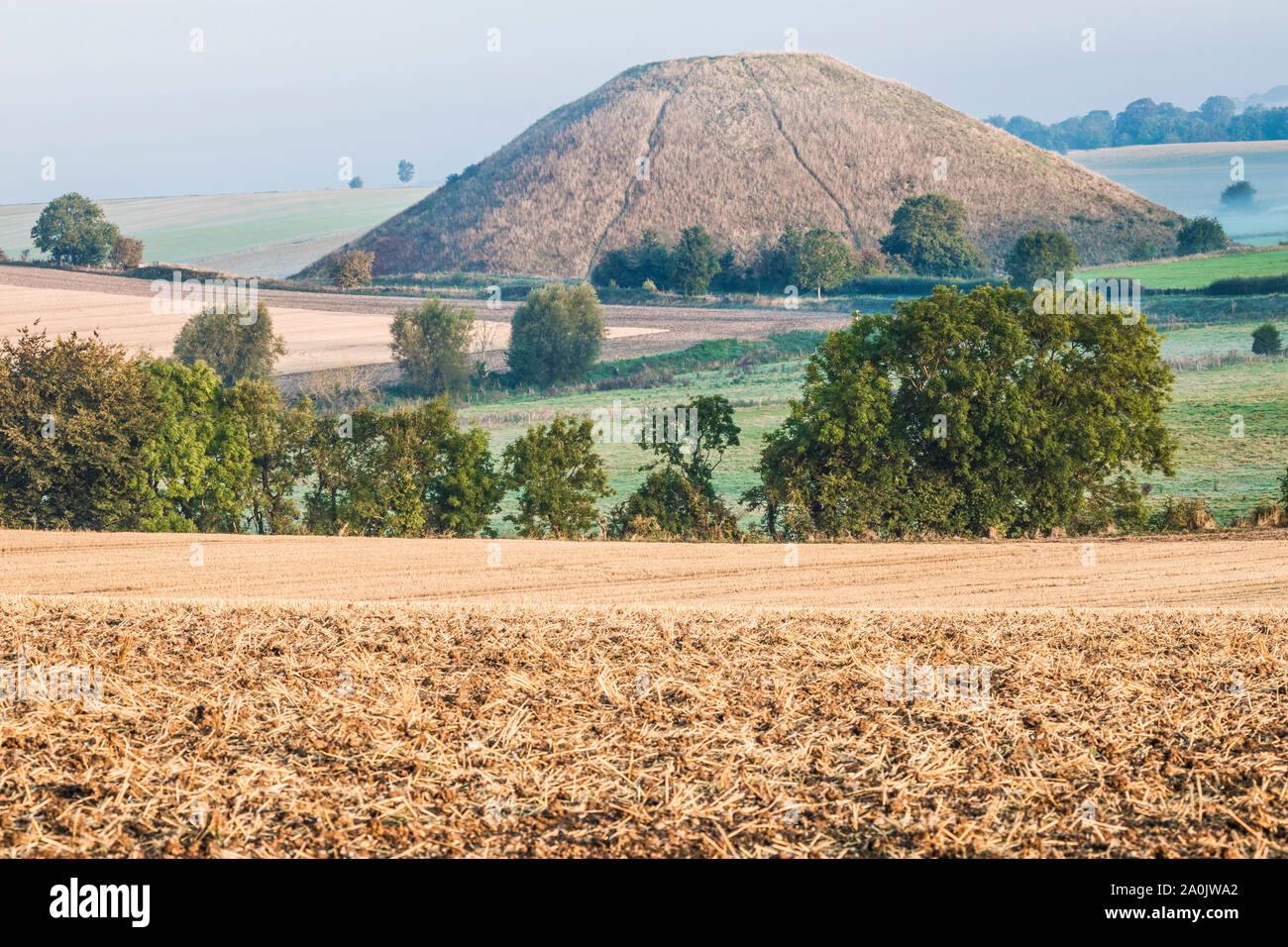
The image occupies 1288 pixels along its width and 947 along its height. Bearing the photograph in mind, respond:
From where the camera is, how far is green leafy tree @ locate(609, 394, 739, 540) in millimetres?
32000

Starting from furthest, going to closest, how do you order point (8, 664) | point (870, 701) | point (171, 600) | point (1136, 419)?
1. point (1136, 419)
2. point (171, 600)
3. point (8, 664)
4. point (870, 701)

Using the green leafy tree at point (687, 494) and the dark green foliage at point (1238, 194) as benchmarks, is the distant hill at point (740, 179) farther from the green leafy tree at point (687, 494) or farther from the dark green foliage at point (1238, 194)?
the green leafy tree at point (687, 494)

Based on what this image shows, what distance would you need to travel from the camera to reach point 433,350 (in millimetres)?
72250

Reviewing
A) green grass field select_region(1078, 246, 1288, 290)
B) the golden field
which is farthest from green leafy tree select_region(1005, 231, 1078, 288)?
the golden field

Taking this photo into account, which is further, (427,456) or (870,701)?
(427,456)

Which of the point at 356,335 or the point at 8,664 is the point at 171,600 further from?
the point at 356,335

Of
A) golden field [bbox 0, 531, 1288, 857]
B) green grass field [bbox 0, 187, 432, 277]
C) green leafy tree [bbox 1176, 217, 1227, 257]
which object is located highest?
green grass field [bbox 0, 187, 432, 277]

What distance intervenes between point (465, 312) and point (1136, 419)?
5100 centimetres

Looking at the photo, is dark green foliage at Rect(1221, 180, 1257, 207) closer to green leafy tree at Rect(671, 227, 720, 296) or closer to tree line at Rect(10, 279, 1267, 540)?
green leafy tree at Rect(671, 227, 720, 296)

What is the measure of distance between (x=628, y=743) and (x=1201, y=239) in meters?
132

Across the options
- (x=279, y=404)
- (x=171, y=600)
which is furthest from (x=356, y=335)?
(x=171, y=600)

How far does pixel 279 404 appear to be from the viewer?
3531cm

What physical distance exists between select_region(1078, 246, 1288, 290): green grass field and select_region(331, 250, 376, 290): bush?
75185 mm

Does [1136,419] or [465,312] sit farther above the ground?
[465,312]
